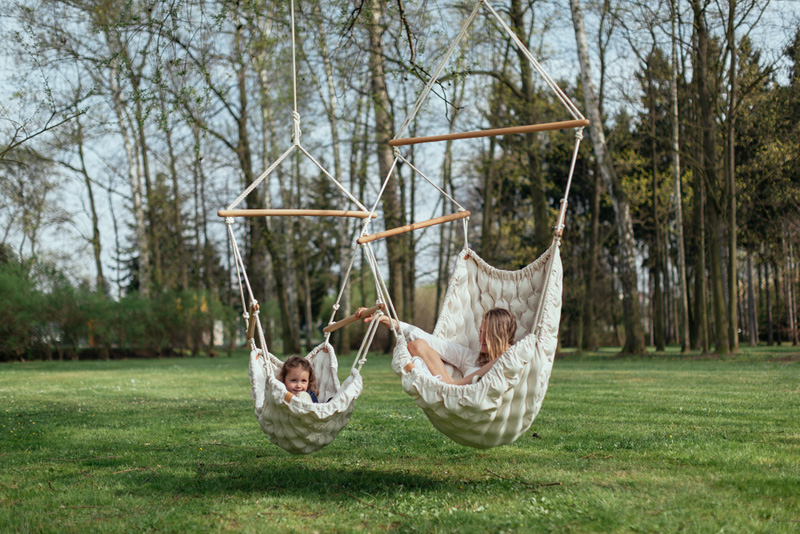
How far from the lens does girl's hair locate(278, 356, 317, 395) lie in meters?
3.62

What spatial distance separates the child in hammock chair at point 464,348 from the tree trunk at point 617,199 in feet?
25.8

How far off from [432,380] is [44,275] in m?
14.1

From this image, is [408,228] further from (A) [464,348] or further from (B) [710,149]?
(B) [710,149]

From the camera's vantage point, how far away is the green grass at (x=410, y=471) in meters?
2.43

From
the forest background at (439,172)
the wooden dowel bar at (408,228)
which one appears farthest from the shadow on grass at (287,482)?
the forest background at (439,172)

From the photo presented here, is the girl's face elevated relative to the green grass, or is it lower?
elevated

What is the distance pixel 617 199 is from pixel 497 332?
337 inches

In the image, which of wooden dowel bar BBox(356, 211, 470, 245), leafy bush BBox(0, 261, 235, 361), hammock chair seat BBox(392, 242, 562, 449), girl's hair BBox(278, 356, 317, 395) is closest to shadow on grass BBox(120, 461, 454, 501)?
hammock chair seat BBox(392, 242, 562, 449)

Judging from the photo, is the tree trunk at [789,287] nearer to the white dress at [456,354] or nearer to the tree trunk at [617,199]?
the tree trunk at [617,199]

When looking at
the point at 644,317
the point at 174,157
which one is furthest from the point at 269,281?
the point at 644,317

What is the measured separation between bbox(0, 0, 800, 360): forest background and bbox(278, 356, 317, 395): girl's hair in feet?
10.6

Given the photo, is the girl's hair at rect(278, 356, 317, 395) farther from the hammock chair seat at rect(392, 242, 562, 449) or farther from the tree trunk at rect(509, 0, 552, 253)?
the tree trunk at rect(509, 0, 552, 253)

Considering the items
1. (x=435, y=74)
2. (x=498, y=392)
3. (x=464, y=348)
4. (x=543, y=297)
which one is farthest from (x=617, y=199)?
(x=498, y=392)

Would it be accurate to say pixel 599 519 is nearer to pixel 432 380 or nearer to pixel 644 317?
pixel 432 380
